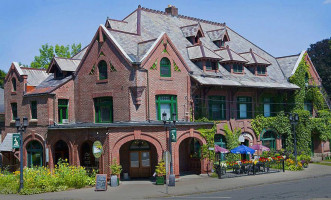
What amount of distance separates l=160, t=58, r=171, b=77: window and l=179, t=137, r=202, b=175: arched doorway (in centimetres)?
546

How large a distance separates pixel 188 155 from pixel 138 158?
453cm

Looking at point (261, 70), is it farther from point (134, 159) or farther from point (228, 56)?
point (134, 159)

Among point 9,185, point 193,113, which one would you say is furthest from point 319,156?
point 9,185

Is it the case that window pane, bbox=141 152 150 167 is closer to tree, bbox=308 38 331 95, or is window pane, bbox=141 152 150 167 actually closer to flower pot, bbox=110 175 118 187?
flower pot, bbox=110 175 118 187

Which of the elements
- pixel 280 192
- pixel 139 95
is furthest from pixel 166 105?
pixel 280 192

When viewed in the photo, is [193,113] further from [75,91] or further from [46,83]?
[46,83]

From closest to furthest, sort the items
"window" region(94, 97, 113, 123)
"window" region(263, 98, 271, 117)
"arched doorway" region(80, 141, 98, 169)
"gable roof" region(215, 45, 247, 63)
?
"arched doorway" region(80, 141, 98, 169), "window" region(94, 97, 113, 123), "gable roof" region(215, 45, 247, 63), "window" region(263, 98, 271, 117)

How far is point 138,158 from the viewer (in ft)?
103

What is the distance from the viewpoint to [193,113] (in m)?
33.7

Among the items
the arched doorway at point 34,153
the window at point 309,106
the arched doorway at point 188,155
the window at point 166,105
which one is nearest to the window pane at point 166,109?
the window at point 166,105

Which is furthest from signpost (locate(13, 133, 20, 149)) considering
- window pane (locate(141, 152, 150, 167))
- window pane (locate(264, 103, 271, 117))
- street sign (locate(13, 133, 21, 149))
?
window pane (locate(264, 103, 271, 117))

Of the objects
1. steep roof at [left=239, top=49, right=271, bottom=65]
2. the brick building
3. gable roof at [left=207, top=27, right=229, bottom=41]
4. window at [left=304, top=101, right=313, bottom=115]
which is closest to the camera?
the brick building

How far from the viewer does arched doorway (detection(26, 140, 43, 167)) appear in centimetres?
3444

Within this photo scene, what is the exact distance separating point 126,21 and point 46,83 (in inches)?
360
